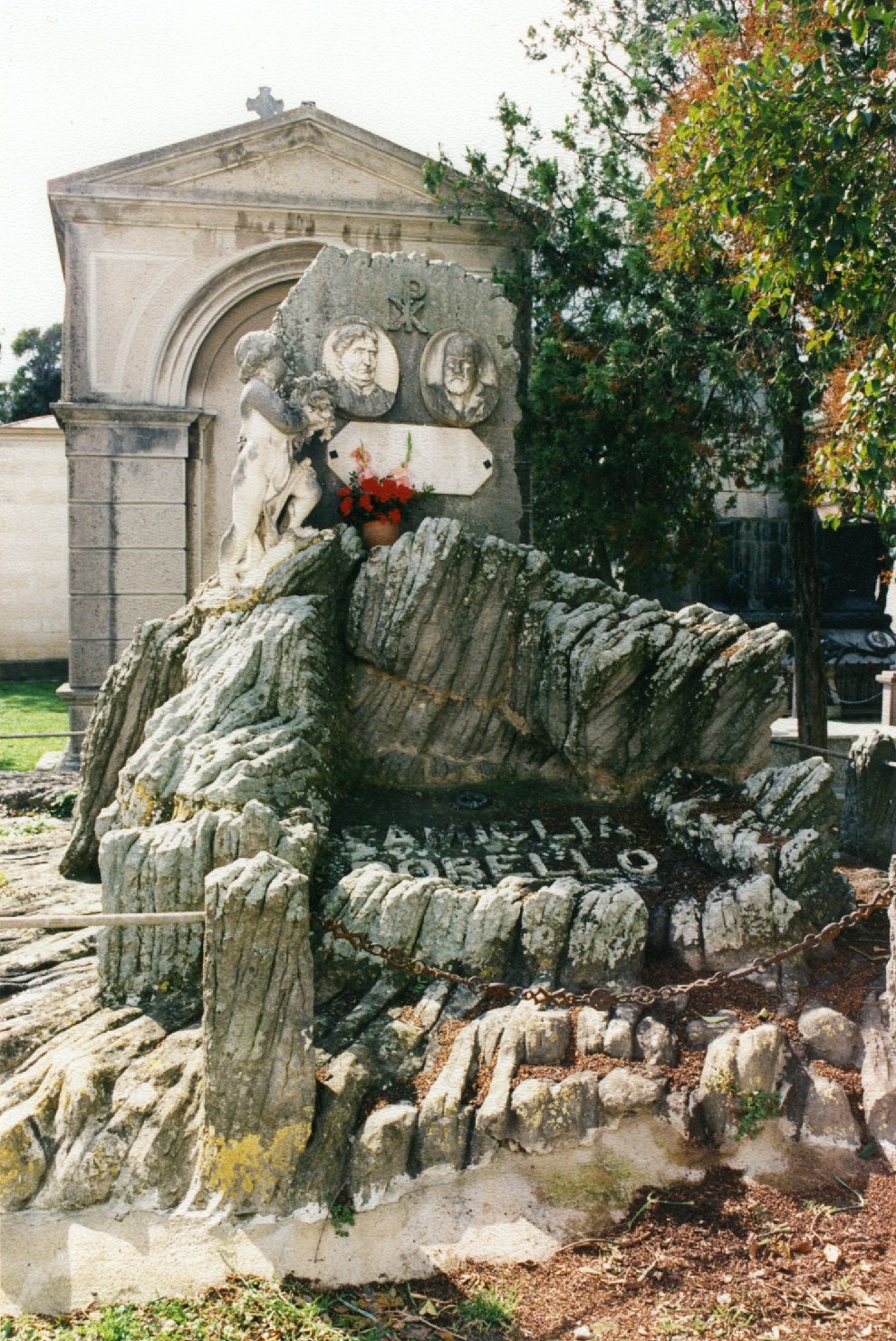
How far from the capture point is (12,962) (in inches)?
218

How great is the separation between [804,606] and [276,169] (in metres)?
8.20

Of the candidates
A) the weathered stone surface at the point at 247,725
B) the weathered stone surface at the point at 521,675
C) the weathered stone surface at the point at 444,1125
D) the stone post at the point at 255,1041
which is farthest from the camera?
the weathered stone surface at the point at 521,675

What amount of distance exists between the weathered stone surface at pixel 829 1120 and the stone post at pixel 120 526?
1055cm

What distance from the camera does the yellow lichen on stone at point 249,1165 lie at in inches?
153

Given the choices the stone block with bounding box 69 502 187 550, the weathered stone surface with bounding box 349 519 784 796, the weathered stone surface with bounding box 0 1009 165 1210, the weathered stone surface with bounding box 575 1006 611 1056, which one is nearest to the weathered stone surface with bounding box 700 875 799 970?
the weathered stone surface with bounding box 575 1006 611 1056

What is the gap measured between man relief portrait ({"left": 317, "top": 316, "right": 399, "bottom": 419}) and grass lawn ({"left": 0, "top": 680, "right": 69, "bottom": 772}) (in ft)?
19.4

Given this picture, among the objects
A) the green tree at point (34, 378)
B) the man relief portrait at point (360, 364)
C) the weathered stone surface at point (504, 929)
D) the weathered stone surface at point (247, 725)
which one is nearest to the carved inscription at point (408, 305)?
the man relief portrait at point (360, 364)

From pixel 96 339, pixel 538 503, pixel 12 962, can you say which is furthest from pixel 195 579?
pixel 12 962

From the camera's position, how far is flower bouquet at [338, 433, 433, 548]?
740cm

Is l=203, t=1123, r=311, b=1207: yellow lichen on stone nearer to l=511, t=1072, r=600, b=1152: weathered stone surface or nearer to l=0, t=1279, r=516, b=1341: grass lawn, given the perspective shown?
l=0, t=1279, r=516, b=1341: grass lawn

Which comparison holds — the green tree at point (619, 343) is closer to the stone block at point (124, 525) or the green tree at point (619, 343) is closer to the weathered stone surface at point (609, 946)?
the stone block at point (124, 525)

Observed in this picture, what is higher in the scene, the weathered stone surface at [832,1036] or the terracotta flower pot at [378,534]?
the terracotta flower pot at [378,534]

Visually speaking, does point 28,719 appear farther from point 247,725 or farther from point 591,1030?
point 591,1030

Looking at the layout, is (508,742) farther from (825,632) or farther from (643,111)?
(825,632)
